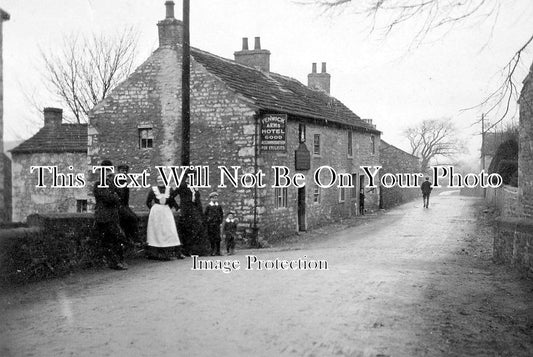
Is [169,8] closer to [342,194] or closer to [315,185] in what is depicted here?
[315,185]

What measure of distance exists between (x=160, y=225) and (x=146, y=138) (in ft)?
36.4

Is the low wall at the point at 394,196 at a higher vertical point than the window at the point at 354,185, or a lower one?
lower

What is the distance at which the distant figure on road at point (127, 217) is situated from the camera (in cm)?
1060

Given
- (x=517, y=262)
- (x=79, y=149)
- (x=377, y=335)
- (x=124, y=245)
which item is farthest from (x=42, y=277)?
(x=79, y=149)

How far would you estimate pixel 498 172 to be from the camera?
95.6 ft

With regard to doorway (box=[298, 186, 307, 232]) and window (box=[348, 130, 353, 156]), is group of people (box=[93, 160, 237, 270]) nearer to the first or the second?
doorway (box=[298, 186, 307, 232])

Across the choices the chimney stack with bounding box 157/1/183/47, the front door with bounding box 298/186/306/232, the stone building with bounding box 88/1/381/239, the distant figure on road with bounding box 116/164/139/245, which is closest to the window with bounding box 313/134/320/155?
the stone building with bounding box 88/1/381/239

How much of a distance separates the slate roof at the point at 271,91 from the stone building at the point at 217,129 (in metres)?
0.10

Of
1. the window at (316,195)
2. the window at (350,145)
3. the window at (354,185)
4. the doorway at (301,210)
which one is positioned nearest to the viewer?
the doorway at (301,210)

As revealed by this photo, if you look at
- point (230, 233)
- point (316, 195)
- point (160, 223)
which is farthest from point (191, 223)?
point (316, 195)

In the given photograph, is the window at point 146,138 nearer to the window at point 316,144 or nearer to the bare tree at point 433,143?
the window at point 316,144

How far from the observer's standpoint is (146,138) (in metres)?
21.6

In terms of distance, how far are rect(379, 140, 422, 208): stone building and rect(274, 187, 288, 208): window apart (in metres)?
15.7

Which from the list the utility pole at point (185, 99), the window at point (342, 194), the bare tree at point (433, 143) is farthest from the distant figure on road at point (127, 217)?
the bare tree at point (433, 143)
